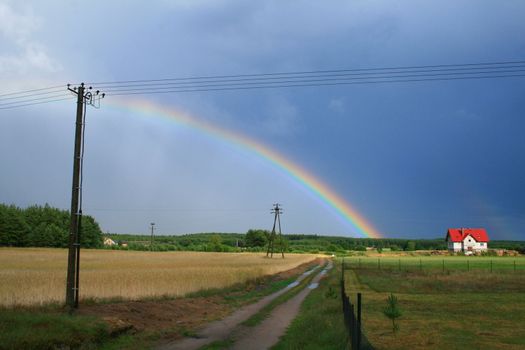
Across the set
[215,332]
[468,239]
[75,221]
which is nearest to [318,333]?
[215,332]

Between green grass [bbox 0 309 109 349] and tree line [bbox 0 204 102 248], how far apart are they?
96733mm

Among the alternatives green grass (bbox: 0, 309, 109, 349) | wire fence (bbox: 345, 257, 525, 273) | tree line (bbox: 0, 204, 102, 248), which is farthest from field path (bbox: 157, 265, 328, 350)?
tree line (bbox: 0, 204, 102, 248)

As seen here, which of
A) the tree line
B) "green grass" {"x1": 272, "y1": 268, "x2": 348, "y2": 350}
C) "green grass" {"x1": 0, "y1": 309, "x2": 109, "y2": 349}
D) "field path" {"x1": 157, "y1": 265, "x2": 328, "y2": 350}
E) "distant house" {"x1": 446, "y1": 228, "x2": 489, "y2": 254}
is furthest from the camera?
"distant house" {"x1": 446, "y1": 228, "x2": 489, "y2": 254}

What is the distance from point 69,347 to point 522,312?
73.3 feet

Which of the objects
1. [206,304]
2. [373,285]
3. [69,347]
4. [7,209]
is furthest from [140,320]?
[7,209]

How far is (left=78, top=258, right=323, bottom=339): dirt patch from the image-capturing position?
1795 cm

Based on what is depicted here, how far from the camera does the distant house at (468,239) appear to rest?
188250 millimetres

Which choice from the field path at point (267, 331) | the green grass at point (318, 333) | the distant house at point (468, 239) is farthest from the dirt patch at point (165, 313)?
the distant house at point (468, 239)

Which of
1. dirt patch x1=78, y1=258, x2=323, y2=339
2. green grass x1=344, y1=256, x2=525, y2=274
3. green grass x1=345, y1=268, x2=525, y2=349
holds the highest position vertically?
dirt patch x1=78, y1=258, x2=323, y2=339

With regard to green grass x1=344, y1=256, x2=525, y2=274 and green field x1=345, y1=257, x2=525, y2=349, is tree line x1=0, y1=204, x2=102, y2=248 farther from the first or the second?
green field x1=345, y1=257, x2=525, y2=349

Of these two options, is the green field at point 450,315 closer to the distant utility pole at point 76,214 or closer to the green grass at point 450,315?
the green grass at point 450,315

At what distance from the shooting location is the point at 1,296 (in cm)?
1970

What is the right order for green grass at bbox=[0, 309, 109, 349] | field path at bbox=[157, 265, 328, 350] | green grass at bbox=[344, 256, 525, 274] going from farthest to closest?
1. green grass at bbox=[344, 256, 525, 274]
2. field path at bbox=[157, 265, 328, 350]
3. green grass at bbox=[0, 309, 109, 349]

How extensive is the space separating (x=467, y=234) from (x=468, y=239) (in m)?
1.99
